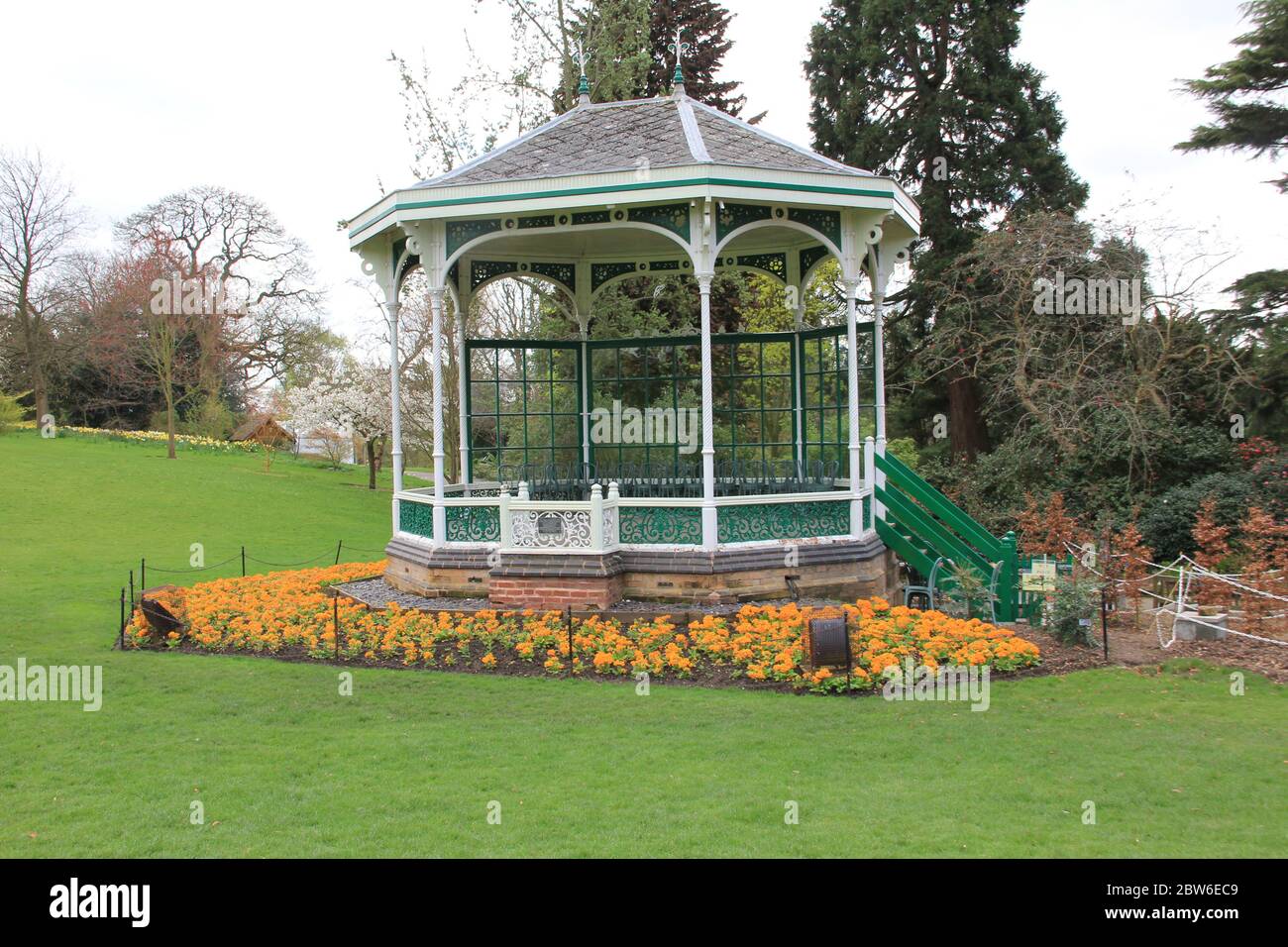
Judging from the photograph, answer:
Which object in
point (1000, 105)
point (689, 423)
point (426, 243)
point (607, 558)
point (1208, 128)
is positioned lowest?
point (607, 558)

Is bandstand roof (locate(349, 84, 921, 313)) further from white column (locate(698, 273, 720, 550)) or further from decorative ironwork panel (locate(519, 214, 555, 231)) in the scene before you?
white column (locate(698, 273, 720, 550))

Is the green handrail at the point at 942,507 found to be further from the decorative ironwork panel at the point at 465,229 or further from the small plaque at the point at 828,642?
the decorative ironwork panel at the point at 465,229

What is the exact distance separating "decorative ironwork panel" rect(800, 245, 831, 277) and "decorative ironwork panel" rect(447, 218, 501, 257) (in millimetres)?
4763

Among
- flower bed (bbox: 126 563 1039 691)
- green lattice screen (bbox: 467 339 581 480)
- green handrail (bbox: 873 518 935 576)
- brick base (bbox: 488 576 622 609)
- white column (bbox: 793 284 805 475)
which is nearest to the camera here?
flower bed (bbox: 126 563 1039 691)

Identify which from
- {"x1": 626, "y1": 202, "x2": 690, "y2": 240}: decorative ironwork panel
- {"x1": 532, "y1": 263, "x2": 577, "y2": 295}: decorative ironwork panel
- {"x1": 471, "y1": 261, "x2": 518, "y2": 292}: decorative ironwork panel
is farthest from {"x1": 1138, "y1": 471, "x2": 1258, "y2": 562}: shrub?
{"x1": 471, "y1": 261, "x2": 518, "y2": 292}: decorative ironwork panel

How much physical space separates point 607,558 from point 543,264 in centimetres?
562

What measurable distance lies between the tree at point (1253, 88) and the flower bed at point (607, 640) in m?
10.1

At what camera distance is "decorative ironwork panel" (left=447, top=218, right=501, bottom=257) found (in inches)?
415

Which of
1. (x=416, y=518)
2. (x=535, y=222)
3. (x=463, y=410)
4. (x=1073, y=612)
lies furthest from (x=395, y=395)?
(x=1073, y=612)

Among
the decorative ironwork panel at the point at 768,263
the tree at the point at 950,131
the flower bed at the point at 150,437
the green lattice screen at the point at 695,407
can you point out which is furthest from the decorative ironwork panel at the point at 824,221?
the flower bed at the point at 150,437

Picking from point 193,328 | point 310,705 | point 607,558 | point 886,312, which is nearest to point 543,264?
point 607,558

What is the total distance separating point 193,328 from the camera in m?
37.6

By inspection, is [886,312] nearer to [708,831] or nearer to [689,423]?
[689,423]

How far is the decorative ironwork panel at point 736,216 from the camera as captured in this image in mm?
9922
